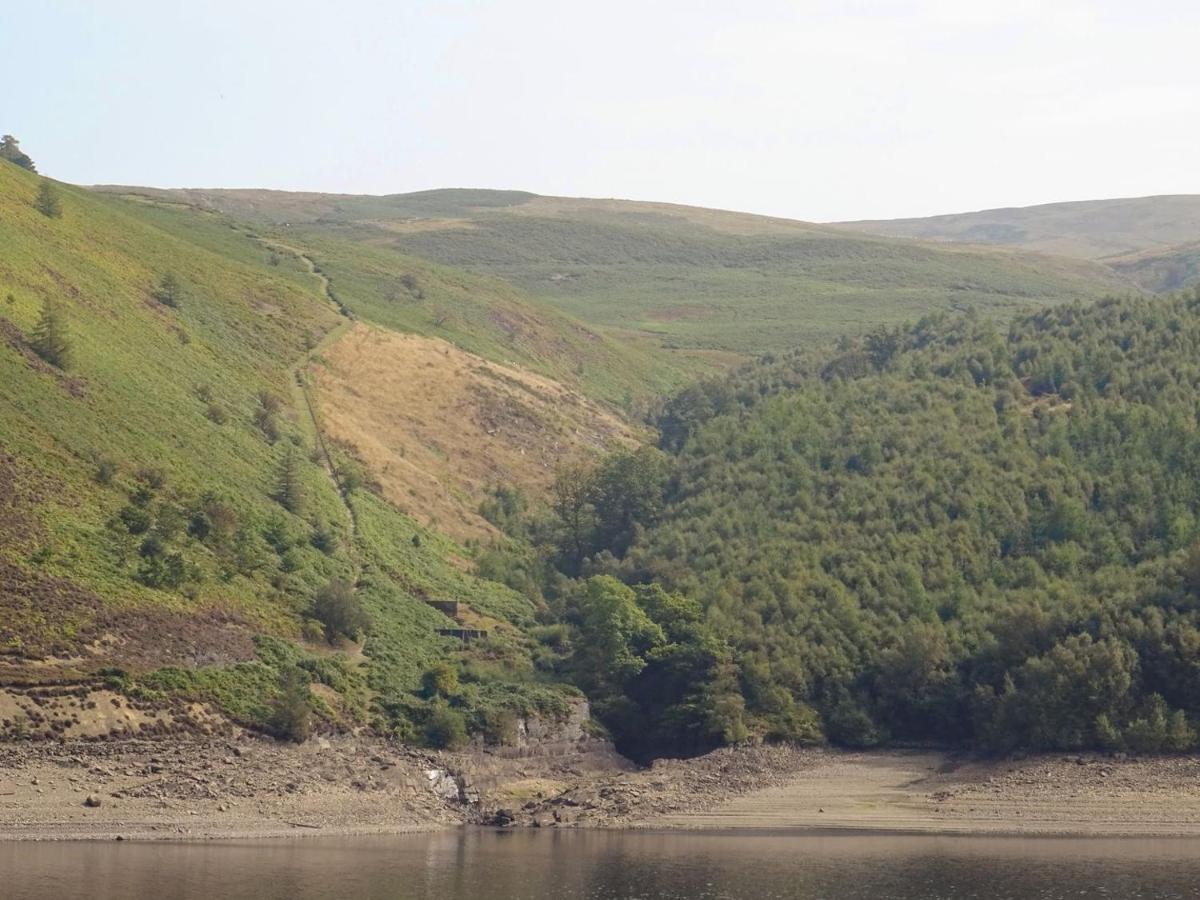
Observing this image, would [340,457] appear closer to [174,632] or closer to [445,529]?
[445,529]

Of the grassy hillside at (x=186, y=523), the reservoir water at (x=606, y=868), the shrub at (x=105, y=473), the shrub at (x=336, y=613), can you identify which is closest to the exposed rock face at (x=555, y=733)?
the grassy hillside at (x=186, y=523)

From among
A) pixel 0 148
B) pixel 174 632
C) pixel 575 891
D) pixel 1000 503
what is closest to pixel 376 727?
pixel 174 632

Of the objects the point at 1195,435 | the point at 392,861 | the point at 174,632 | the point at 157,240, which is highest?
the point at 157,240

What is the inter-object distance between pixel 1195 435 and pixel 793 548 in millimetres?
26738

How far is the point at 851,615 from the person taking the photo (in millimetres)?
101438

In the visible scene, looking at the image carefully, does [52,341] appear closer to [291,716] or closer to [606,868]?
[291,716]

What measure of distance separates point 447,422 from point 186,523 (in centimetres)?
4740

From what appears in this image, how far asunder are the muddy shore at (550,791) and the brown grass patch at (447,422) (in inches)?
1383

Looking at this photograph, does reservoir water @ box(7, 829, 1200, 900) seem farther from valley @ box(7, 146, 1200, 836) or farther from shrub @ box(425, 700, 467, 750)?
shrub @ box(425, 700, 467, 750)

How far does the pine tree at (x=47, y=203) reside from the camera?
133500mm

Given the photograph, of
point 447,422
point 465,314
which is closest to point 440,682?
point 447,422

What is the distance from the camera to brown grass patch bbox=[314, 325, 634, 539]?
126m

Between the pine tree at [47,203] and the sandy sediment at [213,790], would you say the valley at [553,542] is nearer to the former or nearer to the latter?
the sandy sediment at [213,790]

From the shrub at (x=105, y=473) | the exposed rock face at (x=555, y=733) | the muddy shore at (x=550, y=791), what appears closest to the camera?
the muddy shore at (x=550, y=791)
